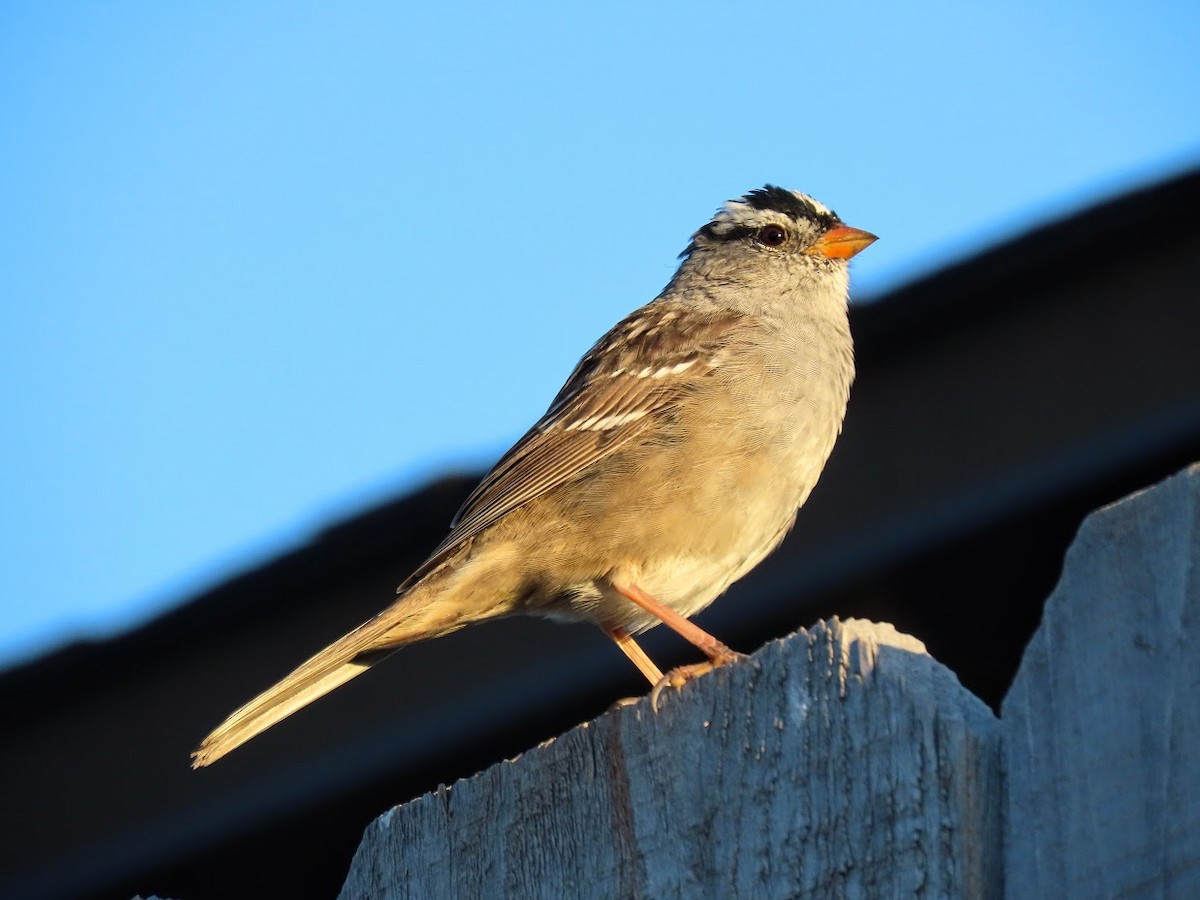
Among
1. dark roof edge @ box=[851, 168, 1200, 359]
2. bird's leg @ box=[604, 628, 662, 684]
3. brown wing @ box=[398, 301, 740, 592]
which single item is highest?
brown wing @ box=[398, 301, 740, 592]

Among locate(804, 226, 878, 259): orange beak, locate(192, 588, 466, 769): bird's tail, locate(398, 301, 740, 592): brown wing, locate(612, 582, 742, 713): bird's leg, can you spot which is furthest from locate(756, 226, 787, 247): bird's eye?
locate(192, 588, 466, 769): bird's tail

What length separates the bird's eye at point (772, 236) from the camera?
596 centimetres

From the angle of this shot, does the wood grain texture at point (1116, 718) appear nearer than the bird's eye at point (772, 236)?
Yes

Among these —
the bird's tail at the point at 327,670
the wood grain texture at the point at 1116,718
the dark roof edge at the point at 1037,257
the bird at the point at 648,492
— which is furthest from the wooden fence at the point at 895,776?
the dark roof edge at the point at 1037,257

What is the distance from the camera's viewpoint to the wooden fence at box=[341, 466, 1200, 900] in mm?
1502

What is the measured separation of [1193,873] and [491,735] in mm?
3492

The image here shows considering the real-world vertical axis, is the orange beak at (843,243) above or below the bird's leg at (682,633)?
above

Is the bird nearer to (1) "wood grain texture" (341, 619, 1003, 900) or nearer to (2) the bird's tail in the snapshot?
(2) the bird's tail

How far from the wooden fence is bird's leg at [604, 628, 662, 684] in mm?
2110

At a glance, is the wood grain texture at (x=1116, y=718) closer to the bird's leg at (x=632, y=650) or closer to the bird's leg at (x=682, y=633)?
the bird's leg at (x=682, y=633)

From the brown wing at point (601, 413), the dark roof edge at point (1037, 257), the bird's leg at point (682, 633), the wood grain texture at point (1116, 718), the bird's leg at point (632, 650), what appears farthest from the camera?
the brown wing at point (601, 413)

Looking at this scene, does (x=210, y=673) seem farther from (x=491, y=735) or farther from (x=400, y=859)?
(x=400, y=859)

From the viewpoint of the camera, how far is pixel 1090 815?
1542mm

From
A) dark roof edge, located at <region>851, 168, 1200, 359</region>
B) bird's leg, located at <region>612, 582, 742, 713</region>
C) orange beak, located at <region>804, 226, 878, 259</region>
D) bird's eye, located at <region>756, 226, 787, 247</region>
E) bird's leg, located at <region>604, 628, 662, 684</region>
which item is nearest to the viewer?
bird's leg, located at <region>612, 582, 742, 713</region>
